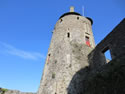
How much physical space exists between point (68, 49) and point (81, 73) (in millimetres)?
2737

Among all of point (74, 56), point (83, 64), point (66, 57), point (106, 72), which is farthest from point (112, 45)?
point (66, 57)

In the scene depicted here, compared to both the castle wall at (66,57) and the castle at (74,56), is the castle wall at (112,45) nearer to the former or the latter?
the castle at (74,56)

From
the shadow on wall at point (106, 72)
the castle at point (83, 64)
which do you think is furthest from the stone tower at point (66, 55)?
the shadow on wall at point (106, 72)

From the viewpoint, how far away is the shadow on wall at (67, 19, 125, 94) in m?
5.27

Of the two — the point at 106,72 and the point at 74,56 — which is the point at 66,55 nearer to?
the point at 74,56

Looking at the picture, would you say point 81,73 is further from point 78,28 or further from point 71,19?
point 71,19

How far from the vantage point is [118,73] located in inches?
207

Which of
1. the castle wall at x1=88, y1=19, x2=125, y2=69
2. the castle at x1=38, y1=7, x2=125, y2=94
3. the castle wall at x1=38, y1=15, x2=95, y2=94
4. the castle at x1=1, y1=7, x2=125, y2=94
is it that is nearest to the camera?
the castle at x1=1, y1=7, x2=125, y2=94

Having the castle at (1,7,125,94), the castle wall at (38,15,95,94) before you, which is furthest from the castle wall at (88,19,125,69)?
the castle wall at (38,15,95,94)

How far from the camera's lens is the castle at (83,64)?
5818 millimetres

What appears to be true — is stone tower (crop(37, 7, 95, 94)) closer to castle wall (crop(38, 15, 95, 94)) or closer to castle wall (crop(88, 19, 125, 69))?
castle wall (crop(38, 15, 95, 94))

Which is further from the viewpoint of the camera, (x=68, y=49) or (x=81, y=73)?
(x=68, y=49)

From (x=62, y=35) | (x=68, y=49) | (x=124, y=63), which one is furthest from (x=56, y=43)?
(x=124, y=63)

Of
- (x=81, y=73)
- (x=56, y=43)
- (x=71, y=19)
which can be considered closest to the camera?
(x=81, y=73)
